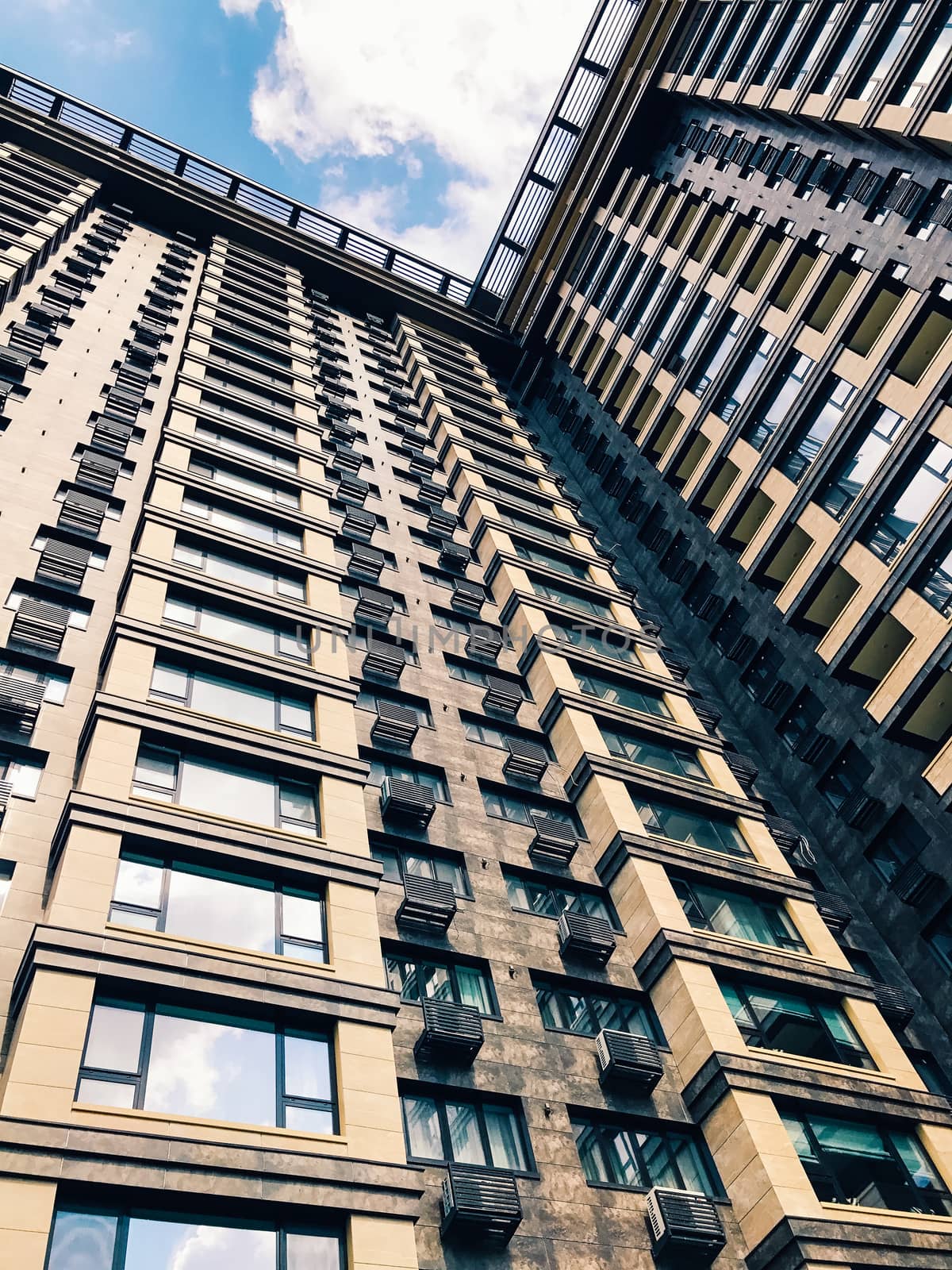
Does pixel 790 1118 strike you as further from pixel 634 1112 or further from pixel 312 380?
pixel 312 380

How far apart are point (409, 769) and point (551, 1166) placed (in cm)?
1090

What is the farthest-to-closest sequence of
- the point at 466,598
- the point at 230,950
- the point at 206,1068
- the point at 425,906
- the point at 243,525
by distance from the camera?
the point at 466,598 → the point at 243,525 → the point at 425,906 → the point at 230,950 → the point at 206,1068

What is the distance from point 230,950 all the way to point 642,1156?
30.8 feet

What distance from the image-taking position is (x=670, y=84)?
2096 inches

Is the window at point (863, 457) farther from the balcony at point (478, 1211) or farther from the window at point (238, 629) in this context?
the balcony at point (478, 1211)

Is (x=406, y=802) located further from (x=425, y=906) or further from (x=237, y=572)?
(x=237, y=572)

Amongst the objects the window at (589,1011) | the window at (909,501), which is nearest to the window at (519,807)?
the window at (589,1011)

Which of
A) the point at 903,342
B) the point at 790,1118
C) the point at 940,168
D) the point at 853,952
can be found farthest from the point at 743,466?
the point at 790,1118

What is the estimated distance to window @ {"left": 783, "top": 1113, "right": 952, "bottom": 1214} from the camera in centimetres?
2055

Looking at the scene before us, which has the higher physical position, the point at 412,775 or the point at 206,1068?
the point at 412,775

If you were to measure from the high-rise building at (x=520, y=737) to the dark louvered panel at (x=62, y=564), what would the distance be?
0.43 ft

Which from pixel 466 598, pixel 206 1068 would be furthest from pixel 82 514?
pixel 206 1068

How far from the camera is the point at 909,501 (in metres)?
30.1

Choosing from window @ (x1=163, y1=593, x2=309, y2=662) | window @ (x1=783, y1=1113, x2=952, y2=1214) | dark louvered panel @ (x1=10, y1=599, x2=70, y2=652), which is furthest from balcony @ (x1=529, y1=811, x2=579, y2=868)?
dark louvered panel @ (x1=10, y1=599, x2=70, y2=652)
